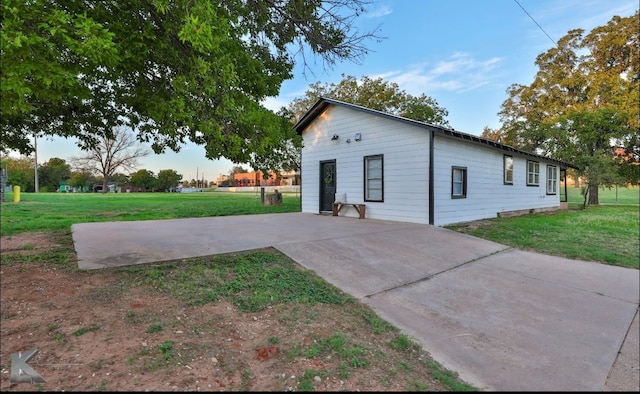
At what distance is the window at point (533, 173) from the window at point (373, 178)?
26.4ft

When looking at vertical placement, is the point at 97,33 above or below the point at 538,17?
below

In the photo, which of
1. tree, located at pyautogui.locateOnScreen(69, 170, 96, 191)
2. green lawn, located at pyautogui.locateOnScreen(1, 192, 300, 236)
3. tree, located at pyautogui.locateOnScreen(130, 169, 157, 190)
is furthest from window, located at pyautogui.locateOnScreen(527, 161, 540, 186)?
tree, located at pyautogui.locateOnScreen(69, 170, 96, 191)

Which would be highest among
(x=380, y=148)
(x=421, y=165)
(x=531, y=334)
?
(x=380, y=148)

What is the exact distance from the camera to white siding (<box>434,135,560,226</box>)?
894cm

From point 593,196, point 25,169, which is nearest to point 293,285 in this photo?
point 593,196

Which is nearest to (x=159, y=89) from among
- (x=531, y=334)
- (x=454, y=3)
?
(x=531, y=334)

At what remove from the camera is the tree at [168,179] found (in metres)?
57.7

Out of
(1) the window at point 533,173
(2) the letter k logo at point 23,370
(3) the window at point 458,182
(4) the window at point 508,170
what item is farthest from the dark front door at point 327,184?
(2) the letter k logo at point 23,370

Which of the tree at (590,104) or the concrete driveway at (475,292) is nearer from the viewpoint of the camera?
the concrete driveway at (475,292)

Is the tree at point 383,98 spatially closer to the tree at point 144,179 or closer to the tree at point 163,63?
the tree at point 163,63

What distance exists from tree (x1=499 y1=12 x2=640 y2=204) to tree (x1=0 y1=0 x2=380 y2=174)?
1671 cm

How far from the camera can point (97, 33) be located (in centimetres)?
251

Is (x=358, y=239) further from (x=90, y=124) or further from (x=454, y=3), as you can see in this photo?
(x=454, y=3)

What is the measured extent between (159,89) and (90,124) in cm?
193
